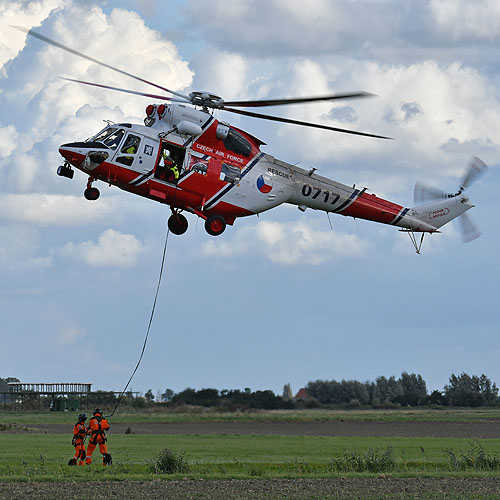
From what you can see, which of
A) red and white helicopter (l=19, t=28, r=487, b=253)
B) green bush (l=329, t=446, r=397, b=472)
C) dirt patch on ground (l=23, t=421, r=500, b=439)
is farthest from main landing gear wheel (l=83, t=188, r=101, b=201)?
dirt patch on ground (l=23, t=421, r=500, b=439)

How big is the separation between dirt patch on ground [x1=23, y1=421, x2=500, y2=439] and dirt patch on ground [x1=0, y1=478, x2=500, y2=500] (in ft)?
98.3

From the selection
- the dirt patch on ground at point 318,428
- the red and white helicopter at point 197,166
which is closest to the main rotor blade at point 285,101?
the red and white helicopter at point 197,166

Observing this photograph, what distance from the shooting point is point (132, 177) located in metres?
30.5

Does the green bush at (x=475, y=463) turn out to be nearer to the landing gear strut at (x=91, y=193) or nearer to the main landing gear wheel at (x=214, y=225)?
the main landing gear wheel at (x=214, y=225)

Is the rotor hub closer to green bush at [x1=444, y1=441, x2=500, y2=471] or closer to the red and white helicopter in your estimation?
the red and white helicopter

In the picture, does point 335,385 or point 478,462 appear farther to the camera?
point 335,385

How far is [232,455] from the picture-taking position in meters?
43.2

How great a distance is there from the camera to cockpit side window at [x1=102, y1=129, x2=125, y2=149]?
30562mm

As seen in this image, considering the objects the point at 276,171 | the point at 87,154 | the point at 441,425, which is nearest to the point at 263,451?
the point at 276,171

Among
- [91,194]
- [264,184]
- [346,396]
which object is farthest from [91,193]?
[346,396]

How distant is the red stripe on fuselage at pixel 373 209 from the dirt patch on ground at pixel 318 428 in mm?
27122

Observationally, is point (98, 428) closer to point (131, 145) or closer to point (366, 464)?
point (366, 464)

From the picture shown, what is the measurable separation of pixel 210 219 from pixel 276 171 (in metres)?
3.02

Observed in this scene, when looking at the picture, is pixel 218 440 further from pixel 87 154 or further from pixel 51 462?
pixel 87 154
